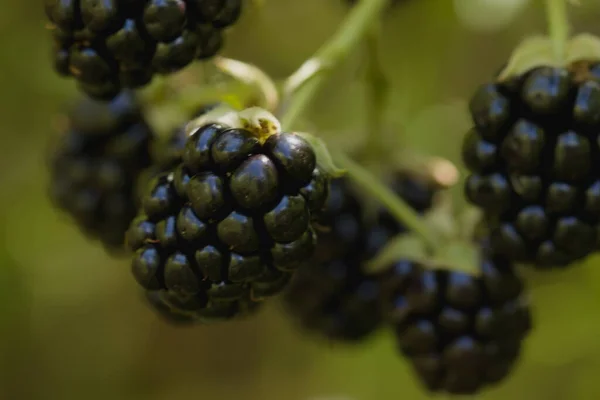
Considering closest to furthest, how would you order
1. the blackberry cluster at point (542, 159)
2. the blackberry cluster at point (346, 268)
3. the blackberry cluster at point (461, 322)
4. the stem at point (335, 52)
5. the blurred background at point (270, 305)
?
the blackberry cluster at point (542, 159), the stem at point (335, 52), the blackberry cluster at point (461, 322), the blackberry cluster at point (346, 268), the blurred background at point (270, 305)

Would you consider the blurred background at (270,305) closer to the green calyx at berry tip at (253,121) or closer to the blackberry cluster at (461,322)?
the blackberry cluster at (461,322)

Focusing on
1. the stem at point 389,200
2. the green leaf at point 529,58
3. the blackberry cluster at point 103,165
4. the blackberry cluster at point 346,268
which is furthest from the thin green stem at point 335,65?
the blackberry cluster at point 103,165

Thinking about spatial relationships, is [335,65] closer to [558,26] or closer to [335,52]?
[335,52]

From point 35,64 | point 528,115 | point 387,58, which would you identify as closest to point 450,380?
point 528,115

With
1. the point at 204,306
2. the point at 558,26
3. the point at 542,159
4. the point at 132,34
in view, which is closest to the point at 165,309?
the point at 204,306

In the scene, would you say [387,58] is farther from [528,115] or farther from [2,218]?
[2,218]
